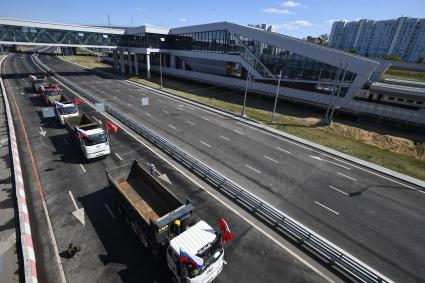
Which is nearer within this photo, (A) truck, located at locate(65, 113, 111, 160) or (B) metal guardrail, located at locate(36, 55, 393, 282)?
(B) metal guardrail, located at locate(36, 55, 393, 282)

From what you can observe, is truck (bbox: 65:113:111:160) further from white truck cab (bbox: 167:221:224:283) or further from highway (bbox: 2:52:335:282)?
white truck cab (bbox: 167:221:224:283)

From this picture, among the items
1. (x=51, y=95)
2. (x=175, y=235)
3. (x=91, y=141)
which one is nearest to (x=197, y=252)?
(x=175, y=235)

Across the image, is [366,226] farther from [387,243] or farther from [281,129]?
[281,129]

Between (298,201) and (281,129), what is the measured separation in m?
16.8

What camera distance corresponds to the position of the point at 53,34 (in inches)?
2295

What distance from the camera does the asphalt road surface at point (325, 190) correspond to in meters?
13.1

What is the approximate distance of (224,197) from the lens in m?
16.2

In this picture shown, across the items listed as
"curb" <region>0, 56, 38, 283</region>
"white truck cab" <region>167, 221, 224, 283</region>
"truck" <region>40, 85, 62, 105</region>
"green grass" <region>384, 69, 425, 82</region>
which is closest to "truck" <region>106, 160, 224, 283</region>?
"white truck cab" <region>167, 221, 224, 283</region>

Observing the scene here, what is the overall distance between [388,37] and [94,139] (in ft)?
677

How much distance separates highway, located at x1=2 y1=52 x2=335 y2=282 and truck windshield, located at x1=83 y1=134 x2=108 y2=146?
1919mm

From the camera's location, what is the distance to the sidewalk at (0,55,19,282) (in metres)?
10.4

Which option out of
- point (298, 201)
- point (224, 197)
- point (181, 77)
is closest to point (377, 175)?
point (298, 201)

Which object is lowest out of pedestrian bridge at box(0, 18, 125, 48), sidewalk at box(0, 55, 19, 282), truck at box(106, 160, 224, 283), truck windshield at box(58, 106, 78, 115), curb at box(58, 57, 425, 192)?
sidewalk at box(0, 55, 19, 282)

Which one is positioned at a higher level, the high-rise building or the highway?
the high-rise building
